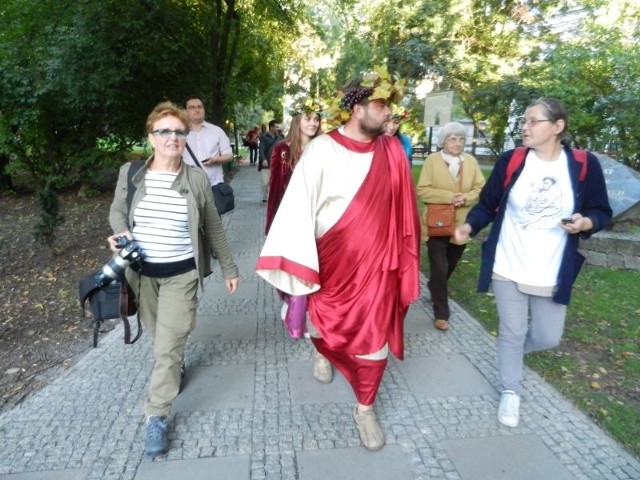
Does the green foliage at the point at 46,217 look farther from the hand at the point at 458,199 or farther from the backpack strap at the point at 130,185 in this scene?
the hand at the point at 458,199

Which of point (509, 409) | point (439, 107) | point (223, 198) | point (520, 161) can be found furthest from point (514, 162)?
point (439, 107)

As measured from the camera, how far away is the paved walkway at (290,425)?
2596 millimetres

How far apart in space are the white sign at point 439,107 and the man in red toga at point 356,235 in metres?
5.88

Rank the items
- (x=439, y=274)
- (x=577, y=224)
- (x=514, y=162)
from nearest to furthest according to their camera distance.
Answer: (x=577, y=224) < (x=514, y=162) < (x=439, y=274)

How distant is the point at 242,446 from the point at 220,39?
42.3 feet

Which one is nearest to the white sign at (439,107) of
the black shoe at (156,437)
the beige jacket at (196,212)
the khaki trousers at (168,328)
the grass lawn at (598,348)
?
the grass lawn at (598,348)

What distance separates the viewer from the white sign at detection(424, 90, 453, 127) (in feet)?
27.0

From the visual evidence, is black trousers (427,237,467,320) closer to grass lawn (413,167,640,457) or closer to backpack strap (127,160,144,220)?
grass lawn (413,167,640,457)

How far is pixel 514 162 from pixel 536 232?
17.2 inches

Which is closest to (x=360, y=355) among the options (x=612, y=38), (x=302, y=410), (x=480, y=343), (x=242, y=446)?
(x=302, y=410)

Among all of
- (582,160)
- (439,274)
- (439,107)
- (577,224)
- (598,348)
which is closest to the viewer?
(577,224)

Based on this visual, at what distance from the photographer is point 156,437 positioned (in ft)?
8.75

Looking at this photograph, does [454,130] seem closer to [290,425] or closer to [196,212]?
[196,212]

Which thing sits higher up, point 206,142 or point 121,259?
point 206,142
